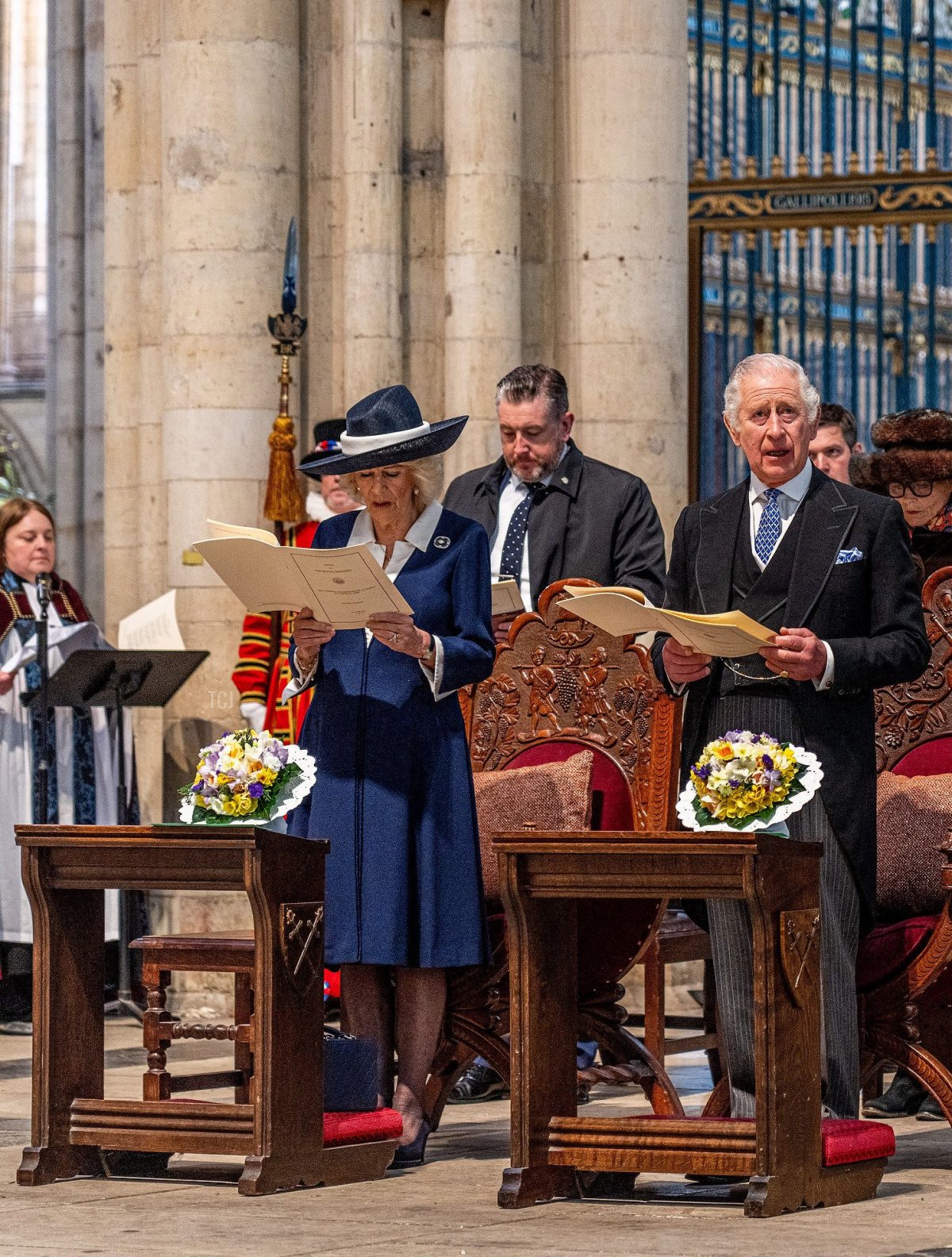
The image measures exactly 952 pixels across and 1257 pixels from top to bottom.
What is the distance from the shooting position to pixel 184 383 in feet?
29.5

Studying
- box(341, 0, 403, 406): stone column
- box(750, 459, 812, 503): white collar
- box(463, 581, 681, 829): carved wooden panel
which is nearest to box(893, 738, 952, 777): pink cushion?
box(463, 581, 681, 829): carved wooden panel

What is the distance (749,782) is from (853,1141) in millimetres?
747

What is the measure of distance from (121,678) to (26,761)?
2.56 ft

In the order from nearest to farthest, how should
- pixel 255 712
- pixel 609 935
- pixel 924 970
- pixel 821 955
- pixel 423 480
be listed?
1. pixel 821 955
2. pixel 924 970
3. pixel 423 480
4. pixel 609 935
5. pixel 255 712

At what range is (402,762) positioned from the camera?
5680 millimetres

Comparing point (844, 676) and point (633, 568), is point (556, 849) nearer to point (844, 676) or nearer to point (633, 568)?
point (844, 676)

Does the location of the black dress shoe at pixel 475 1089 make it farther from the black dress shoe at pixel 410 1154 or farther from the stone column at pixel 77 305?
the stone column at pixel 77 305

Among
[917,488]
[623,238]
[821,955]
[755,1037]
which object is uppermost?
[623,238]

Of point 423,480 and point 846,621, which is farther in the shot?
point 423,480

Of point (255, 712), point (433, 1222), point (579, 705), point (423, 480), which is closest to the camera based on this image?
point (433, 1222)

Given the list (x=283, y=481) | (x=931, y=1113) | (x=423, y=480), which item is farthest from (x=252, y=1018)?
(x=283, y=481)

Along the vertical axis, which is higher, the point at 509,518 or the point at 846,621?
the point at 509,518

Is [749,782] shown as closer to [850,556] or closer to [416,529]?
[850,556]

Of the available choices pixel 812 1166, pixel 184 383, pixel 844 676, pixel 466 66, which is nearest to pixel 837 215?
pixel 466 66
